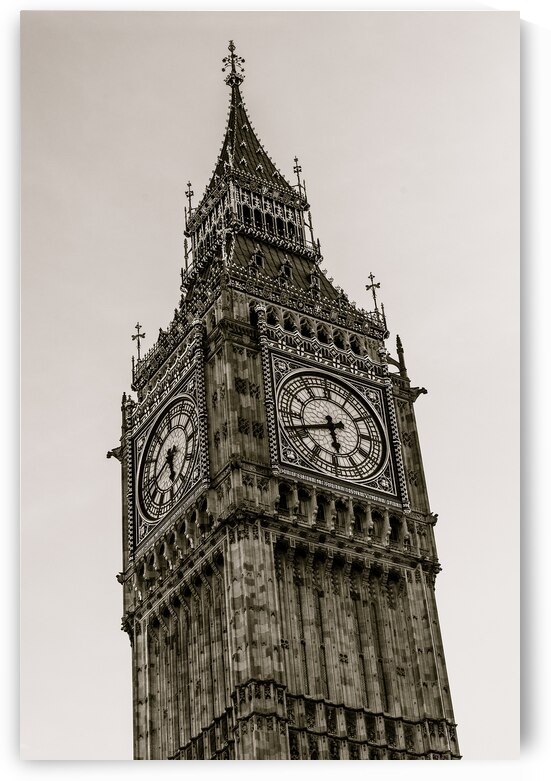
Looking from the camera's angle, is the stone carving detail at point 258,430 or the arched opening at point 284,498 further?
the stone carving detail at point 258,430

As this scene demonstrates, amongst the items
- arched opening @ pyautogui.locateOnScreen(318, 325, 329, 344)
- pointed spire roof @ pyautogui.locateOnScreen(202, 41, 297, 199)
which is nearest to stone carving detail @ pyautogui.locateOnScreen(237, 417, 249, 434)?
arched opening @ pyautogui.locateOnScreen(318, 325, 329, 344)

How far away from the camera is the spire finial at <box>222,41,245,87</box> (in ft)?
108

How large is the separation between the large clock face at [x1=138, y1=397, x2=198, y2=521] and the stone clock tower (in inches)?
2.0

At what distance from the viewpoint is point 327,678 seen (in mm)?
36375

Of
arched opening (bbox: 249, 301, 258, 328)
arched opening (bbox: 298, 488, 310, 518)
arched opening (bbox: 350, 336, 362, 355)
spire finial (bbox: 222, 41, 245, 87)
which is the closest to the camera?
spire finial (bbox: 222, 41, 245, 87)

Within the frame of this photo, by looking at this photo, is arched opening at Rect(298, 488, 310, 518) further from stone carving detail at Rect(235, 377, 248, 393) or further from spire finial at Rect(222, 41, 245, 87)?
spire finial at Rect(222, 41, 245, 87)

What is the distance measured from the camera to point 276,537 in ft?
123

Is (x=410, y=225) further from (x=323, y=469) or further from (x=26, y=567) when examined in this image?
(x=26, y=567)

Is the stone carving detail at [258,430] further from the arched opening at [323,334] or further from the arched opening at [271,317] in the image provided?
the arched opening at [323,334]

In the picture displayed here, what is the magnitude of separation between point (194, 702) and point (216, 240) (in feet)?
43.0

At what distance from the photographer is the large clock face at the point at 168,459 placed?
3925 centimetres

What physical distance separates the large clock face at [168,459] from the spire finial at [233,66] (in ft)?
25.5

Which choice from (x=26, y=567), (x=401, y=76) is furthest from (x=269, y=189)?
(x=26, y=567)

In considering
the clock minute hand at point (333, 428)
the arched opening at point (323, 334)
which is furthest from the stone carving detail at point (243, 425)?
the arched opening at point (323, 334)
